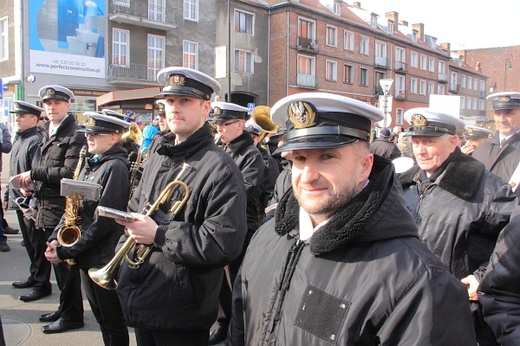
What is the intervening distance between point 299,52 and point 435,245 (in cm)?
3372

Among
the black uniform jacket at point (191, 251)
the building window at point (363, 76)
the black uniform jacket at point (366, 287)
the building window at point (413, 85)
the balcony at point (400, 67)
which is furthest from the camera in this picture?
the building window at point (413, 85)

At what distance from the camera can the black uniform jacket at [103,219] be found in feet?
12.6

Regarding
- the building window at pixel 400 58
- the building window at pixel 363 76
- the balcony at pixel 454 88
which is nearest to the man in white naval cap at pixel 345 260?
the building window at pixel 363 76

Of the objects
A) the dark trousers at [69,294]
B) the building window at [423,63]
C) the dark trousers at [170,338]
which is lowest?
the dark trousers at [69,294]

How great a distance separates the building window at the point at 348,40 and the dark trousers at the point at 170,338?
39.7m

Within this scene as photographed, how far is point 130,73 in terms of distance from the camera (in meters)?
25.4

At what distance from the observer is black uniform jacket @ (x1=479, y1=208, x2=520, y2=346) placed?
7.33ft

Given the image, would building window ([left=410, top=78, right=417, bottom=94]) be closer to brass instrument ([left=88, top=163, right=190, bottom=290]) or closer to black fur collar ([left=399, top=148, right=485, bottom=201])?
black fur collar ([left=399, top=148, right=485, bottom=201])

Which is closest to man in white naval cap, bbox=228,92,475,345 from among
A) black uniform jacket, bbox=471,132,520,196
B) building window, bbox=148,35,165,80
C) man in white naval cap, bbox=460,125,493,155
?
black uniform jacket, bbox=471,132,520,196

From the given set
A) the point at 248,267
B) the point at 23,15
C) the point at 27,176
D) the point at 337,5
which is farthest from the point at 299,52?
the point at 248,267

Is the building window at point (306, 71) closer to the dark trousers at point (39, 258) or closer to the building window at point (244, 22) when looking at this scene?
the building window at point (244, 22)

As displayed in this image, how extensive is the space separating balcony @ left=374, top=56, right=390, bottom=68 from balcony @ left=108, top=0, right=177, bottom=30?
22.8m

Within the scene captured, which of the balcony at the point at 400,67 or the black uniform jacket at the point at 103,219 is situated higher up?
the balcony at the point at 400,67

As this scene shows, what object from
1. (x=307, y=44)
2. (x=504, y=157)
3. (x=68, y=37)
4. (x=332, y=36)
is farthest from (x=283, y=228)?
(x=332, y=36)
